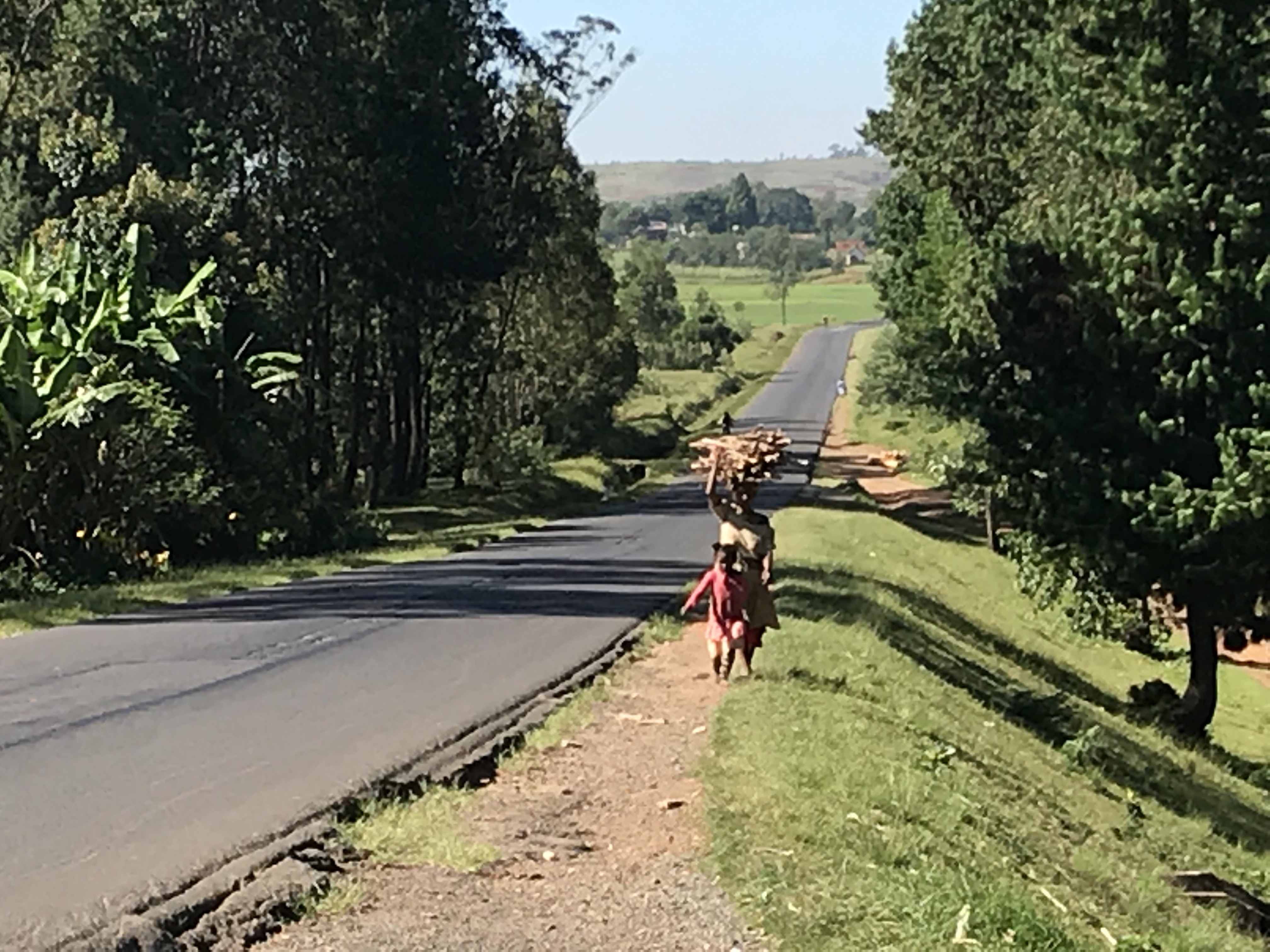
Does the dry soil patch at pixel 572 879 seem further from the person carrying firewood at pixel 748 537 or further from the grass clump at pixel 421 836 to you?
the person carrying firewood at pixel 748 537

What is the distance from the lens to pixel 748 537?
1415 cm

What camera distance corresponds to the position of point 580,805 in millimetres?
10203

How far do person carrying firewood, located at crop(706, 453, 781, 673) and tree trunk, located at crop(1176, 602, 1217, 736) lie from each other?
40.3 feet

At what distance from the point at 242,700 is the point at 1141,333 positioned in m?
13.2

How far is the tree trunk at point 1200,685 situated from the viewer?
82.7ft

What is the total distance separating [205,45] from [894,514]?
19653 mm

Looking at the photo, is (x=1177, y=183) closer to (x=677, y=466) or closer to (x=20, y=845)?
(x=20, y=845)

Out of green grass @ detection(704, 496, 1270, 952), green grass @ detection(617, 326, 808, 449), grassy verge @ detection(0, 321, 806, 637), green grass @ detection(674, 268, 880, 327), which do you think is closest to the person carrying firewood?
green grass @ detection(704, 496, 1270, 952)

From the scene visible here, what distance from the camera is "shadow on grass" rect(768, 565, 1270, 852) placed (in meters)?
19.2

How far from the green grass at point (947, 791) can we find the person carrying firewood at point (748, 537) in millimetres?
665

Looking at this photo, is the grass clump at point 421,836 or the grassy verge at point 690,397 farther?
the grassy verge at point 690,397

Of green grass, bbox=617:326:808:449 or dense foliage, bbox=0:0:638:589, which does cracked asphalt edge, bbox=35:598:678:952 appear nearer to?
dense foliage, bbox=0:0:638:589

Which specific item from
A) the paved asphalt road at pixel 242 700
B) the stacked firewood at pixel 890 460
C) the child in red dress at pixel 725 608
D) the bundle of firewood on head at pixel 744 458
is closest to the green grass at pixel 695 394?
the stacked firewood at pixel 890 460

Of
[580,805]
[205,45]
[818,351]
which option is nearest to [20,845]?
[580,805]
